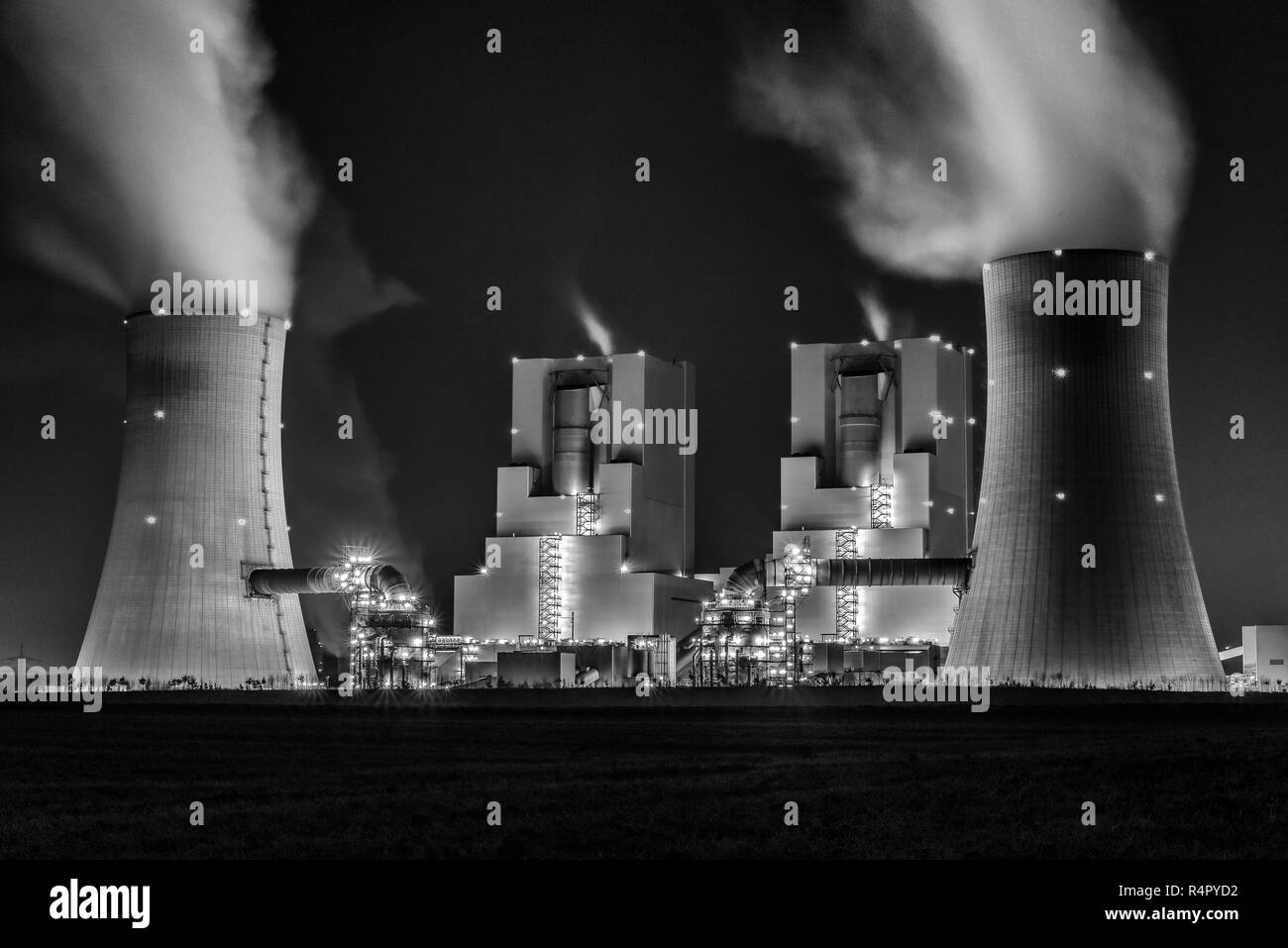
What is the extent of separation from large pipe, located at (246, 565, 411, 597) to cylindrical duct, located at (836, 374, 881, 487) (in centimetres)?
→ 1833

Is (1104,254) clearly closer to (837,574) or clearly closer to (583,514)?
(837,574)

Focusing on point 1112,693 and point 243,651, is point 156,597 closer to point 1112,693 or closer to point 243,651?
point 243,651

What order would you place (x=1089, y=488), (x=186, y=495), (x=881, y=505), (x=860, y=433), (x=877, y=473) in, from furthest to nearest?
1. (x=860, y=433)
2. (x=877, y=473)
3. (x=881, y=505)
4. (x=186, y=495)
5. (x=1089, y=488)

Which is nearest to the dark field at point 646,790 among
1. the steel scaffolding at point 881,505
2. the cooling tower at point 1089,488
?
the cooling tower at point 1089,488

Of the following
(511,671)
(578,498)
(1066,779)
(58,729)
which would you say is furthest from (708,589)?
(1066,779)

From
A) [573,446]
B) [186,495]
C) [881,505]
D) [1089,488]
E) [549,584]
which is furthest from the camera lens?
[573,446]

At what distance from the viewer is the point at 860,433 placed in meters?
68.8

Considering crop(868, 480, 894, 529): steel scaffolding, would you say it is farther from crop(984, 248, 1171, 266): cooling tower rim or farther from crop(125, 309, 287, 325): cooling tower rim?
crop(125, 309, 287, 325): cooling tower rim

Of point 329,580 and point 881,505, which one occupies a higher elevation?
point 881,505

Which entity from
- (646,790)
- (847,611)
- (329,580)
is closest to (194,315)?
(329,580)

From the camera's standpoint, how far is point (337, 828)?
14.5m

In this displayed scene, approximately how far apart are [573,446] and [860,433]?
11589 millimetres

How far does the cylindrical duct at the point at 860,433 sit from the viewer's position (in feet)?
225
